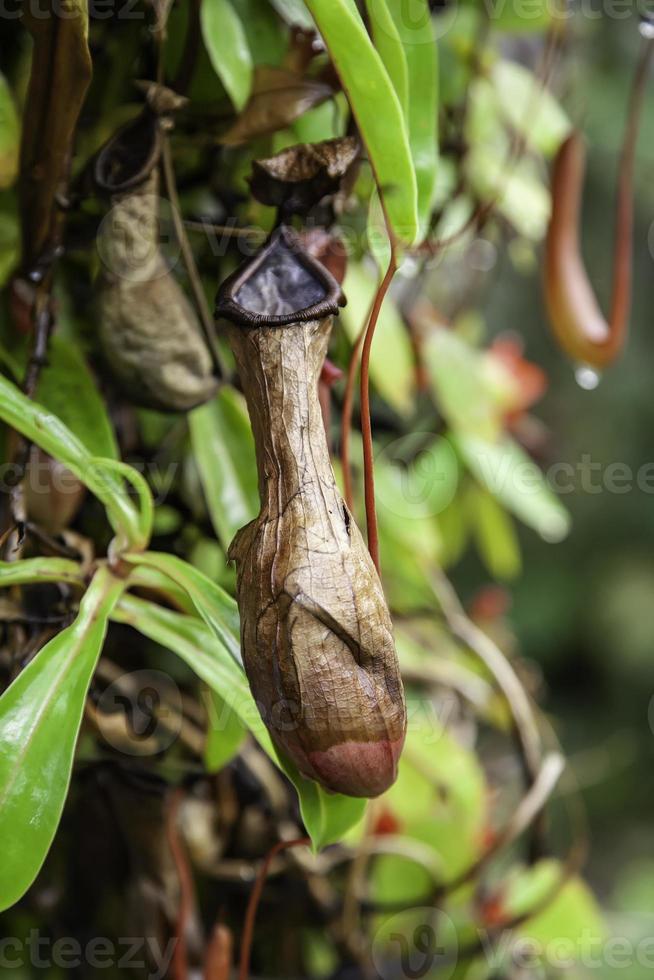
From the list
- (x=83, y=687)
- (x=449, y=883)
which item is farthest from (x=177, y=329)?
(x=449, y=883)

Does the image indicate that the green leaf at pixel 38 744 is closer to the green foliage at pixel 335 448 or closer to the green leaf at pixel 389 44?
the green foliage at pixel 335 448

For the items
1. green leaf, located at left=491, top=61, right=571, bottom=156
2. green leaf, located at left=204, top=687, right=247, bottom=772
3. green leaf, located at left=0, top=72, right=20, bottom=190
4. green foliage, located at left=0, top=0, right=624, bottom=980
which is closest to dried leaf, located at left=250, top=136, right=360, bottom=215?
green foliage, located at left=0, top=0, right=624, bottom=980

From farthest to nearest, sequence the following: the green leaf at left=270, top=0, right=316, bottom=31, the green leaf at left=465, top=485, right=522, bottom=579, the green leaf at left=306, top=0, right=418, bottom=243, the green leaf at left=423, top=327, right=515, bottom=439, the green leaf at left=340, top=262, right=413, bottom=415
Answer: the green leaf at left=465, top=485, right=522, bottom=579, the green leaf at left=423, top=327, right=515, bottom=439, the green leaf at left=340, top=262, right=413, bottom=415, the green leaf at left=270, top=0, right=316, bottom=31, the green leaf at left=306, top=0, right=418, bottom=243

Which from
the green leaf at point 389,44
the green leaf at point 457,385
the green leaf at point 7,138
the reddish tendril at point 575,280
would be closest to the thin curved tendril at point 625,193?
the reddish tendril at point 575,280

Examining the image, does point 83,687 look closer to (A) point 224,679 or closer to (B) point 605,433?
(A) point 224,679

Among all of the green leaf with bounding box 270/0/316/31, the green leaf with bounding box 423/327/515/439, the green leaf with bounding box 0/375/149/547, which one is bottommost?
the green leaf with bounding box 423/327/515/439

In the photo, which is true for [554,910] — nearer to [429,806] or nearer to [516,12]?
[429,806]

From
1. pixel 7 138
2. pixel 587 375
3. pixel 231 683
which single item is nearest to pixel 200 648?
pixel 231 683

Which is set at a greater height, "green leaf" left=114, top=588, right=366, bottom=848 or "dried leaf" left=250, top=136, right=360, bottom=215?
"dried leaf" left=250, top=136, right=360, bottom=215

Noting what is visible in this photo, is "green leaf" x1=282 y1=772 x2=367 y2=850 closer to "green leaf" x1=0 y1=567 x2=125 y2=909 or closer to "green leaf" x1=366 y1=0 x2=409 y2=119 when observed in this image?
"green leaf" x1=0 y1=567 x2=125 y2=909
